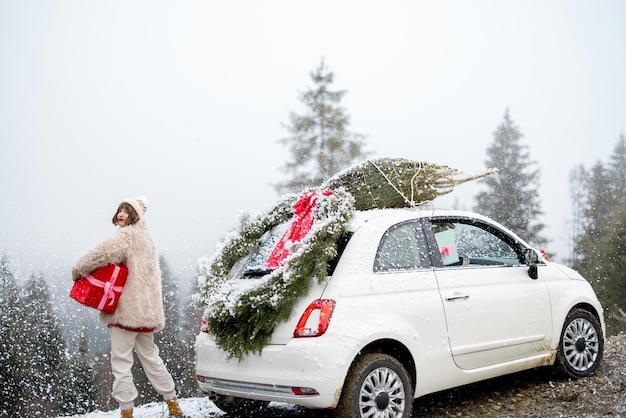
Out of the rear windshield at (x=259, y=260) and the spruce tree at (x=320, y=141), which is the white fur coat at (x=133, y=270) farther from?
the spruce tree at (x=320, y=141)

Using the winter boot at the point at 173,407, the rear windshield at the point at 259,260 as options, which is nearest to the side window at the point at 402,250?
the rear windshield at the point at 259,260

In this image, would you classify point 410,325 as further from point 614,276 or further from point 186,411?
point 614,276

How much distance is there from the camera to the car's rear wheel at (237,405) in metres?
5.09

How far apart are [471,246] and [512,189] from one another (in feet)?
94.2

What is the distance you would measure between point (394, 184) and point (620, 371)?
3.31 m

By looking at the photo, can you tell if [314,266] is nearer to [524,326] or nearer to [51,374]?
[524,326]

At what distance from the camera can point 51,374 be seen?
31953 millimetres

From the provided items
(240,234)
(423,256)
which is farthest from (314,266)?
(240,234)

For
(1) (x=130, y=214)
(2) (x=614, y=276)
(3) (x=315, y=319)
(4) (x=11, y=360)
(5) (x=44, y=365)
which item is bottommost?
(5) (x=44, y=365)

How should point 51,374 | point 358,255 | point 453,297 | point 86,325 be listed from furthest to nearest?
1. point 86,325
2. point 51,374
3. point 453,297
4. point 358,255

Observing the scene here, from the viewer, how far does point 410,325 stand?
4367 mm

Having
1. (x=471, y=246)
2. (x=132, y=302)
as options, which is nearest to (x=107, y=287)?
(x=132, y=302)

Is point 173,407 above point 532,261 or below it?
below

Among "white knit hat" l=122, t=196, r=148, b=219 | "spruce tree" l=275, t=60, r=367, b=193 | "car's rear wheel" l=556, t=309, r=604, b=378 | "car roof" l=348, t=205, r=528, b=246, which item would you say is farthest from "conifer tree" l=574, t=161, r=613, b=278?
"white knit hat" l=122, t=196, r=148, b=219
